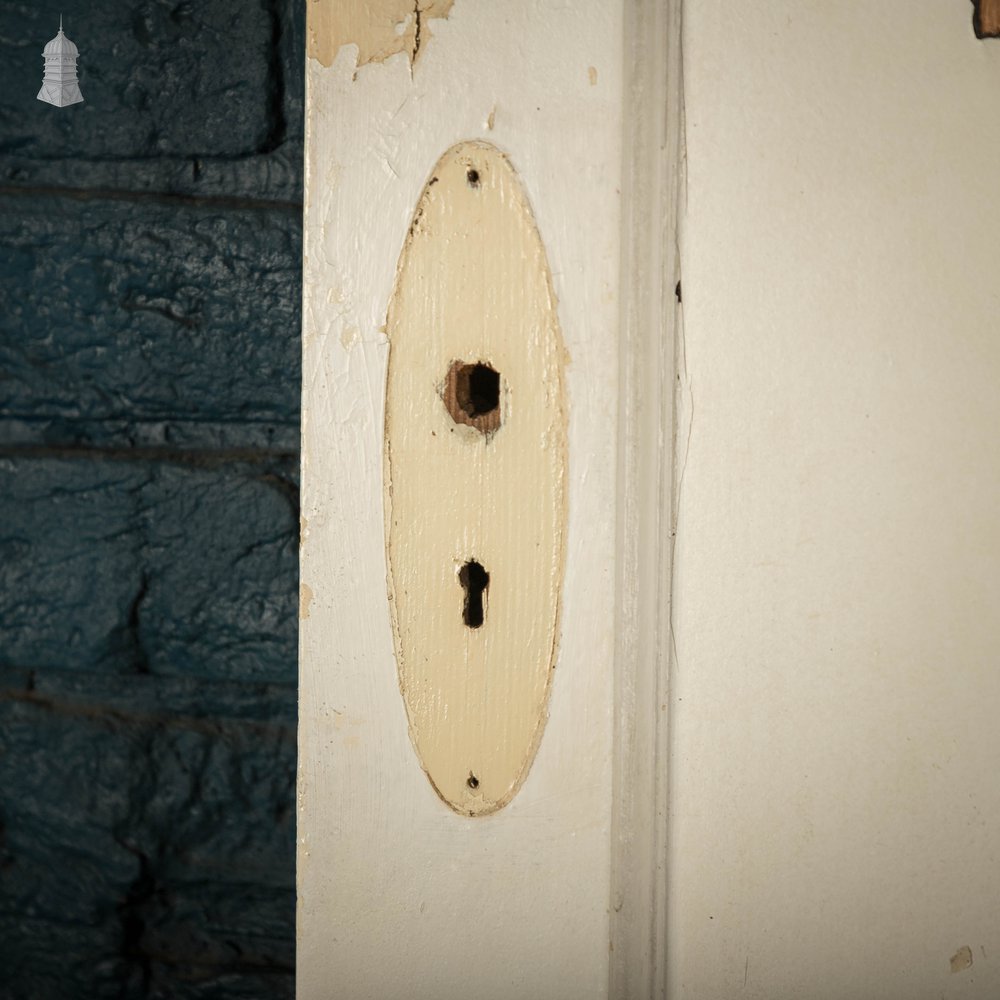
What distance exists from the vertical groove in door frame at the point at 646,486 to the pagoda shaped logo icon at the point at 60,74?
503 millimetres

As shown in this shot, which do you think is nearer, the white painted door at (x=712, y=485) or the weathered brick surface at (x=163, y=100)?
the white painted door at (x=712, y=485)

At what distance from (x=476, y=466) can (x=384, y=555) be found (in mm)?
A: 54

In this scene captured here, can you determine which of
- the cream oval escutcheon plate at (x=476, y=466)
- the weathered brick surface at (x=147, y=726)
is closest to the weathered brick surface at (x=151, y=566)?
the weathered brick surface at (x=147, y=726)

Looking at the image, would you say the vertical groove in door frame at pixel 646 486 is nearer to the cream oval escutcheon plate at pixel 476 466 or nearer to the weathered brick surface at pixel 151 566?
the cream oval escutcheon plate at pixel 476 466

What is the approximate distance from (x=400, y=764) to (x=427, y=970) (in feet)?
0.30

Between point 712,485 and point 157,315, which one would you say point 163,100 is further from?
point 712,485

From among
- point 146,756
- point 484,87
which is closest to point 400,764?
point 484,87

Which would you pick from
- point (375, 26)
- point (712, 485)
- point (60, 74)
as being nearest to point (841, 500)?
point (712, 485)

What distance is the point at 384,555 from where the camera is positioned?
1.13 feet

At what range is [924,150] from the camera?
1.07ft

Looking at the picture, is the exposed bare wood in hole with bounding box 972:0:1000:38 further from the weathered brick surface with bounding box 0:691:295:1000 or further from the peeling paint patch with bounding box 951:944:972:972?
the weathered brick surface with bounding box 0:691:295:1000

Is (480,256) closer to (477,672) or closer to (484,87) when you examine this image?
(484,87)

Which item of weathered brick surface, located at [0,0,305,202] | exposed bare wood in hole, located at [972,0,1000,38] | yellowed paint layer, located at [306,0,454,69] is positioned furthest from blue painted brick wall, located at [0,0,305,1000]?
exposed bare wood in hole, located at [972,0,1000,38]

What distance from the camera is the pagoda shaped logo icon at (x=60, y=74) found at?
2.08 feet
